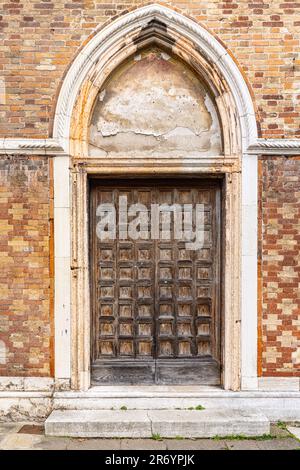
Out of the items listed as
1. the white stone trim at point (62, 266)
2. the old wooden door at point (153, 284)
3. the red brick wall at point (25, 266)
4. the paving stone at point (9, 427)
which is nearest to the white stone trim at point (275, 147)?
the old wooden door at point (153, 284)

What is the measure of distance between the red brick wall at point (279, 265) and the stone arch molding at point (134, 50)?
1.89 ft

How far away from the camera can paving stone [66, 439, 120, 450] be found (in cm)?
479

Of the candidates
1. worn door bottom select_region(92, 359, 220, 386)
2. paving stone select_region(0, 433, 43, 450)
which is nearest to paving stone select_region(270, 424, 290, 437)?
worn door bottom select_region(92, 359, 220, 386)

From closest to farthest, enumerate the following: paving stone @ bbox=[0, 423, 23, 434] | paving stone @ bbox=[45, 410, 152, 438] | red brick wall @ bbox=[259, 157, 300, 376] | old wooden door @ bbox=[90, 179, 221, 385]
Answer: paving stone @ bbox=[45, 410, 152, 438]
paving stone @ bbox=[0, 423, 23, 434]
red brick wall @ bbox=[259, 157, 300, 376]
old wooden door @ bbox=[90, 179, 221, 385]

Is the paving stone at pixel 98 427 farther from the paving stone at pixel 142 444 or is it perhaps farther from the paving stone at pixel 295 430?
the paving stone at pixel 295 430

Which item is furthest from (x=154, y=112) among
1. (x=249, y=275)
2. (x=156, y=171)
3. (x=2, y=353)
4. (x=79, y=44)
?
(x=2, y=353)

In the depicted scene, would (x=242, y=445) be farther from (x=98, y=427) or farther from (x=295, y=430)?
(x=98, y=427)

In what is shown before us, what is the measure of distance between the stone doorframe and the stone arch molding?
0.01 meters

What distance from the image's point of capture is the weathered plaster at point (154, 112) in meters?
5.55

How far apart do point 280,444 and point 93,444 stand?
204cm

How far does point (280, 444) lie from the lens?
16.1ft

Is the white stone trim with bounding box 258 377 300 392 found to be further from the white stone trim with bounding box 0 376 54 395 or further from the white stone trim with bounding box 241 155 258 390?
the white stone trim with bounding box 0 376 54 395

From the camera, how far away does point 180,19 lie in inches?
208

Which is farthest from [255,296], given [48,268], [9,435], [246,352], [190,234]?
[9,435]
